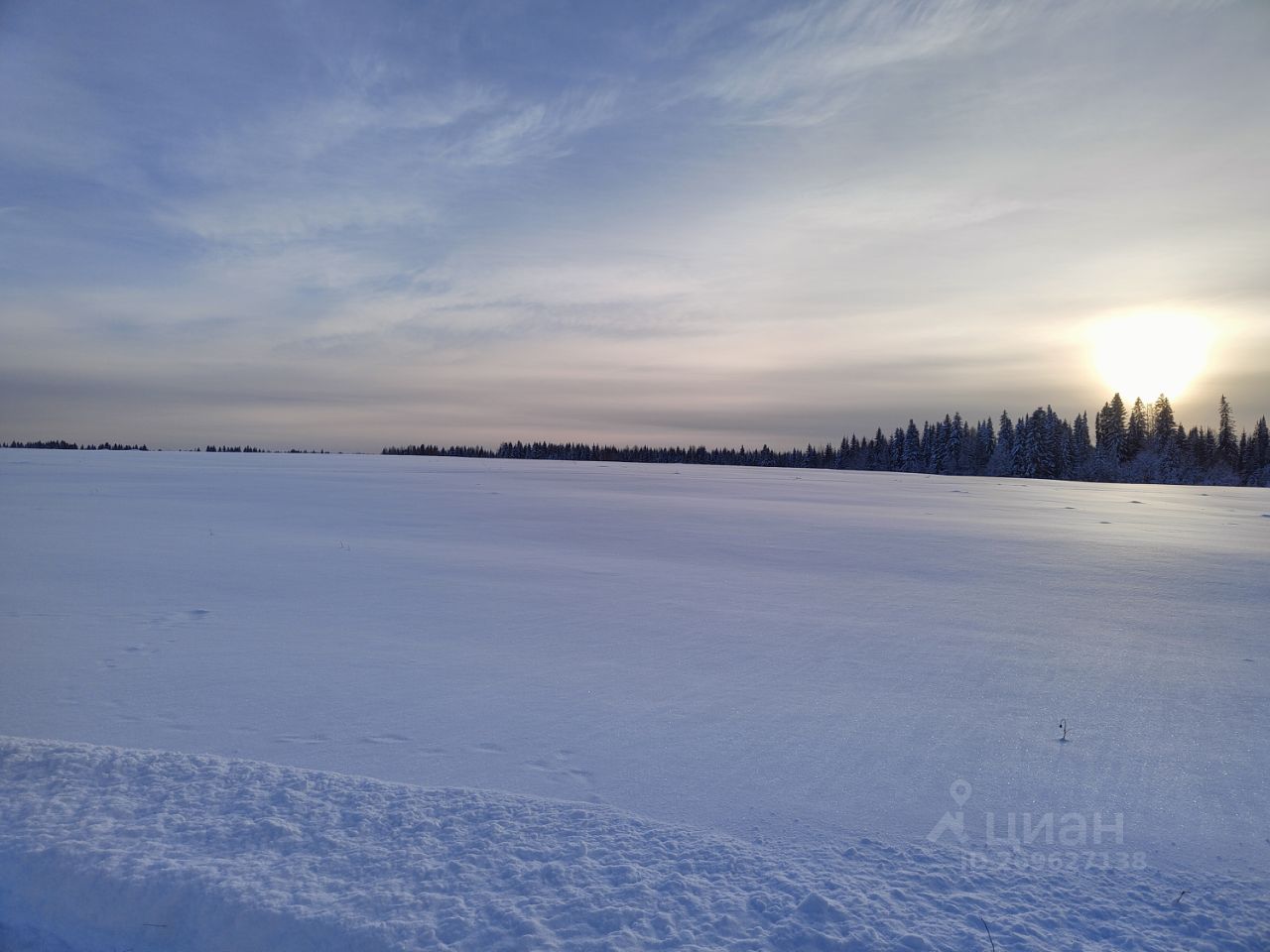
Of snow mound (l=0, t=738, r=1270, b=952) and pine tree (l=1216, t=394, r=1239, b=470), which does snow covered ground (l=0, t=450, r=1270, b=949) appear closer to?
snow mound (l=0, t=738, r=1270, b=952)

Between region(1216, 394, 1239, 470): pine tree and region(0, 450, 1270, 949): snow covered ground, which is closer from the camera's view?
region(0, 450, 1270, 949): snow covered ground

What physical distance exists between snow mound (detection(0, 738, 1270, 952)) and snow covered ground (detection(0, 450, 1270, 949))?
0.01 meters

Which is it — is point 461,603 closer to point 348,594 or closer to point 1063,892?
point 348,594

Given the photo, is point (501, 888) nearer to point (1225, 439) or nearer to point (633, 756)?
point (633, 756)

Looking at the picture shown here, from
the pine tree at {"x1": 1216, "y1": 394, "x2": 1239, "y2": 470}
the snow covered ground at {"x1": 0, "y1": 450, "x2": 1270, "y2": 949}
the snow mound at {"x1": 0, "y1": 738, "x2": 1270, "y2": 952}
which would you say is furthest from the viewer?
the pine tree at {"x1": 1216, "y1": 394, "x2": 1239, "y2": 470}

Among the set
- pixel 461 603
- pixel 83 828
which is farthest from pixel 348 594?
pixel 83 828

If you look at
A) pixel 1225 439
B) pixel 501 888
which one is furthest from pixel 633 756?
pixel 1225 439

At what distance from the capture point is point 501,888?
2.67 metres

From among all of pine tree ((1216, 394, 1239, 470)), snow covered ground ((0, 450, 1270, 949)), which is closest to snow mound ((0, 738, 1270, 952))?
snow covered ground ((0, 450, 1270, 949))

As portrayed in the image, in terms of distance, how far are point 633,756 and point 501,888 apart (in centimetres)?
126

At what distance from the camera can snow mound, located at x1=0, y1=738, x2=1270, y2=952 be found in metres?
A: 2.47

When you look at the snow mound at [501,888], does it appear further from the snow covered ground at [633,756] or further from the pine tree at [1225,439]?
the pine tree at [1225,439]

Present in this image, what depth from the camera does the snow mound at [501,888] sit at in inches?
97.4

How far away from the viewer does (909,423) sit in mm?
96562
